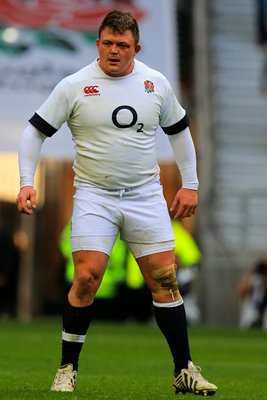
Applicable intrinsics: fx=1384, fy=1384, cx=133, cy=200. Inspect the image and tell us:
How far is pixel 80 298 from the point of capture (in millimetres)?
7547

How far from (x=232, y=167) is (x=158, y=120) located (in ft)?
58.9

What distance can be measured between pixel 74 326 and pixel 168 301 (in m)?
0.54

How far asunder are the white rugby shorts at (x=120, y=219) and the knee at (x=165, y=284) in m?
0.11

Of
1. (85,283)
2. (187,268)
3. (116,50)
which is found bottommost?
(187,268)

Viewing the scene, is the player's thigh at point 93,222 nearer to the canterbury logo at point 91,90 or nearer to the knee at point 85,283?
the knee at point 85,283

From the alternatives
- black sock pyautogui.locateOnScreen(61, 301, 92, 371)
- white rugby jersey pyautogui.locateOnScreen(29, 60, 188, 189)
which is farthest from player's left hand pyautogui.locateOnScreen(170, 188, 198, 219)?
black sock pyautogui.locateOnScreen(61, 301, 92, 371)

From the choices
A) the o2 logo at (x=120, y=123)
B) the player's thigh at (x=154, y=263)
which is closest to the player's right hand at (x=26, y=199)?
the o2 logo at (x=120, y=123)

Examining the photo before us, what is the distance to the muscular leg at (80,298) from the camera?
7.45 meters

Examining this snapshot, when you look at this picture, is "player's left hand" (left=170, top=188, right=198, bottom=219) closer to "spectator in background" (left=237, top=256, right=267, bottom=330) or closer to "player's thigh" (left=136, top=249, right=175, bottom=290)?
"player's thigh" (left=136, top=249, right=175, bottom=290)

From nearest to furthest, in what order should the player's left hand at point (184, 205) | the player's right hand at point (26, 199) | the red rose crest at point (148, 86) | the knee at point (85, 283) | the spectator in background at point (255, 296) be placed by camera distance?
the player's right hand at point (26, 199), the knee at point (85, 283), the red rose crest at point (148, 86), the player's left hand at point (184, 205), the spectator in background at point (255, 296)

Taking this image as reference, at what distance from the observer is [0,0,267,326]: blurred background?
20328mm

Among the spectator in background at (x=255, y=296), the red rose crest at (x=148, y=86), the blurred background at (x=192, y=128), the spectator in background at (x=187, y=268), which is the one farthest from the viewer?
the spectator in background at (x=255, y=296)

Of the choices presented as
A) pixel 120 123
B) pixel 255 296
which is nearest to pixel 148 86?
pixel 120 123

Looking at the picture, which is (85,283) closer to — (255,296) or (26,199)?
(26,199)
